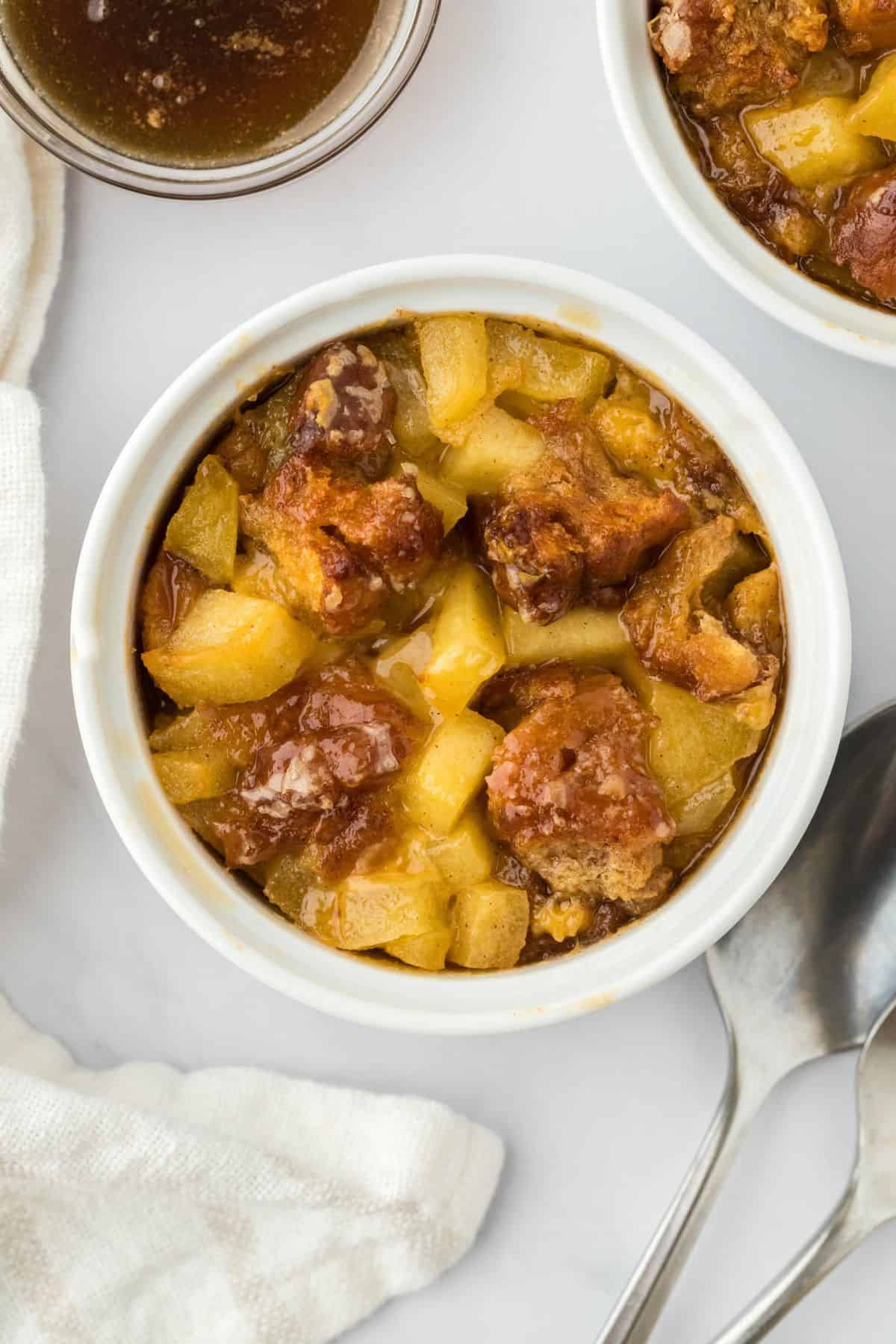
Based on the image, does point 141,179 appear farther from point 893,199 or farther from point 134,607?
point 893,199

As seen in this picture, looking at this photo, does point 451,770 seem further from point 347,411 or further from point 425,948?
point 347,411

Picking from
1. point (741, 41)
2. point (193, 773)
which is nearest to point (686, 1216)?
point (193, 773)

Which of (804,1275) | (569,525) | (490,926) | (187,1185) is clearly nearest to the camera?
(569,525)

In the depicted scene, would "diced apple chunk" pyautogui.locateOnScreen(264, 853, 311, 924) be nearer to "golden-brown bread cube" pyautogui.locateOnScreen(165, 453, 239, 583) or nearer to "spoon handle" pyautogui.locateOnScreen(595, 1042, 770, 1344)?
"golden-brown bread cube" pyautogui.locateOnScreen(165, 453, 239, 583)

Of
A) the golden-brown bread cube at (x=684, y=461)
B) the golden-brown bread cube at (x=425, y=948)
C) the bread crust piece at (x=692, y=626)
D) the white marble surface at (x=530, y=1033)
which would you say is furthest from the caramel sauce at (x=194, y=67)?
the golden-brown bread cube at (x=425, y=948)

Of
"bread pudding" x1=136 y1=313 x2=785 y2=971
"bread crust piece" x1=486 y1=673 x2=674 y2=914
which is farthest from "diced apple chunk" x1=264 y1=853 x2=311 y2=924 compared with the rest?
"bread crust piece" x1=486 y1=673 x2=674 y2=914

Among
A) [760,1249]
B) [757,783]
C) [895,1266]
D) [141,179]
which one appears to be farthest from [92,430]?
[895,1266]

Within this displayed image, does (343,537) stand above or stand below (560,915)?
above
